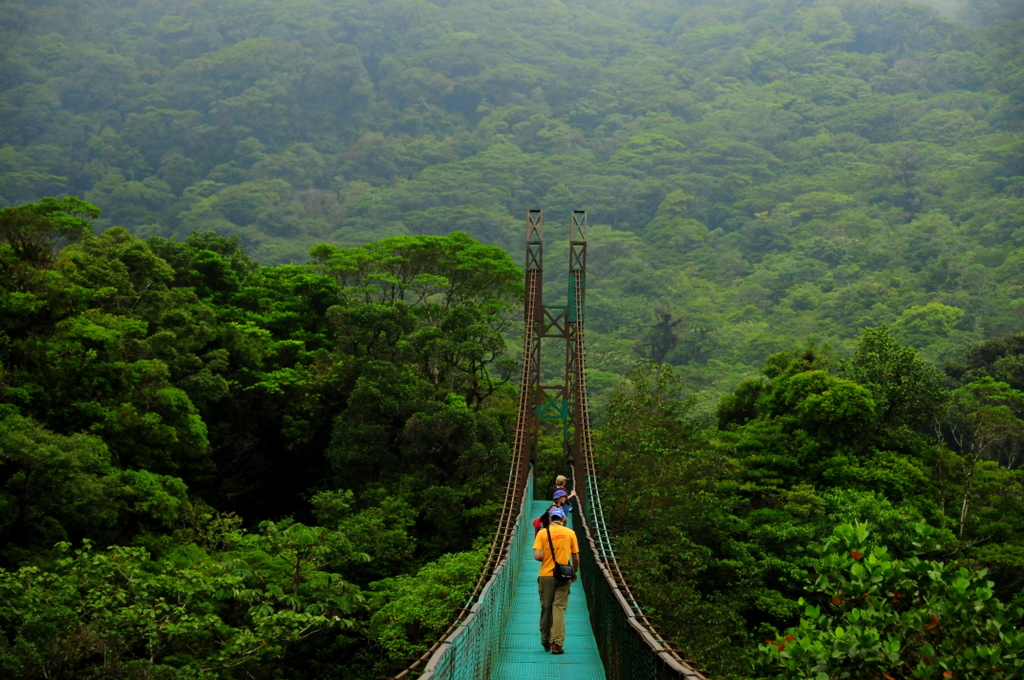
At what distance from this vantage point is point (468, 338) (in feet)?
56.6

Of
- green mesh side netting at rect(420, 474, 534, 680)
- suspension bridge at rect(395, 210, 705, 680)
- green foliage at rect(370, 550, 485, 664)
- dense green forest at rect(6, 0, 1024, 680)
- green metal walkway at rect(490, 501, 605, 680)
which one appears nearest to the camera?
green mesh side netting at rect(420, 474, 534, 680)

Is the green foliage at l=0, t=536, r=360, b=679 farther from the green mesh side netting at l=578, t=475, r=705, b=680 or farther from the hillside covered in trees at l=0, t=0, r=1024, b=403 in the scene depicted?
the hillside covered in trees at l=0, t=0, r=1024, b=403


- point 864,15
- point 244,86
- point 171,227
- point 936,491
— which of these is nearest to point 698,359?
point 936,491

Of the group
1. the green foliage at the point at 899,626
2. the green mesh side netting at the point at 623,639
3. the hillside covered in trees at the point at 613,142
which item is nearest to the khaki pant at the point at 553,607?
the green mesh side netting at the point at 623,639

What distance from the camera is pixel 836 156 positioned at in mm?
53625

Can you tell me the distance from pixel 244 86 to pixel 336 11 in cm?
1314

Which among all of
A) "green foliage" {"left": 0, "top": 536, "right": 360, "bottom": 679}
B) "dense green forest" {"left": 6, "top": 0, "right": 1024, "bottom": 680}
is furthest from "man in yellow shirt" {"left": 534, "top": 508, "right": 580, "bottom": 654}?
"green foliage" {"left": 0, "top": 536, "right": 360, "bottom": 679}

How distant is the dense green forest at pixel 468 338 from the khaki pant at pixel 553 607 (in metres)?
1.14

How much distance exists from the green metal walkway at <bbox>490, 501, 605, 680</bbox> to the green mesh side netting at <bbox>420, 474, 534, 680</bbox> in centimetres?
8

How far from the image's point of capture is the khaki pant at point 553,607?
535 cm

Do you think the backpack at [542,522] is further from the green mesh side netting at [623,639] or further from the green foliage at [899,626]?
the green foliage at [899,626]

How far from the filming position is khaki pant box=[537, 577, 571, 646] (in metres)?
5.35

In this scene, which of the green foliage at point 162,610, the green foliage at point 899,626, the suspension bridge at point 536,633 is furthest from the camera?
the green foliage at point 162,610

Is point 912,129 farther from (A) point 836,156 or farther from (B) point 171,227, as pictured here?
(B) point 171,227
